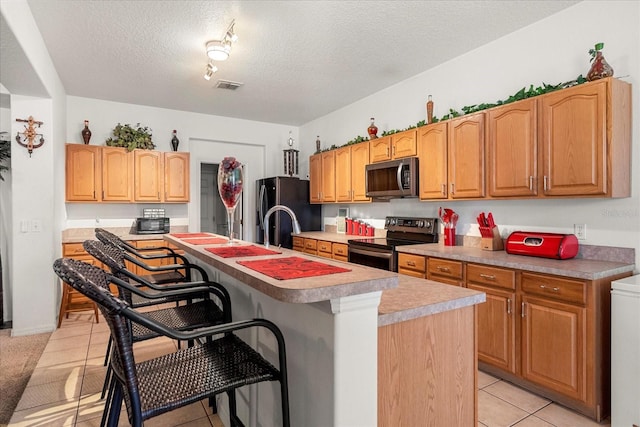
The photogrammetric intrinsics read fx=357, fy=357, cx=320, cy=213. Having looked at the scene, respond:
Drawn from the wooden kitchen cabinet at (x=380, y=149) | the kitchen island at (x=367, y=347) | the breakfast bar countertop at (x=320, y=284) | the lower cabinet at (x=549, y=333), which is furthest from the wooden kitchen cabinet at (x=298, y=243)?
the breakfast bar countertop at (x=320, y=284)

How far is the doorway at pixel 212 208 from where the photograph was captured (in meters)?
6.14

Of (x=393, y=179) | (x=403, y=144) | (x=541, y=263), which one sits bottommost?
(x=541, y=263)

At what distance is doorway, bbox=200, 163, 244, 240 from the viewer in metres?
6.14

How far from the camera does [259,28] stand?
9.76ft

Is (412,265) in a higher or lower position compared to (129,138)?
lower

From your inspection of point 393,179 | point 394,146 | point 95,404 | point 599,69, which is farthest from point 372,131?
point 95,404

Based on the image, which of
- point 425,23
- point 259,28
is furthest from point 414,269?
point 259,28

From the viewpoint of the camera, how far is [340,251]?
4320 millimetres

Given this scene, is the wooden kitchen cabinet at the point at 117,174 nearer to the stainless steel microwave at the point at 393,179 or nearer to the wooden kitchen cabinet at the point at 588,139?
the stainless steel microwave at the point at 393,179

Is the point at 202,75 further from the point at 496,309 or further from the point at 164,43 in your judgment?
the point at 496,309

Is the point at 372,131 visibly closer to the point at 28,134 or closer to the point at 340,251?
the point at 340,251

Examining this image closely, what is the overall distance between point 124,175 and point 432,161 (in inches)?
154

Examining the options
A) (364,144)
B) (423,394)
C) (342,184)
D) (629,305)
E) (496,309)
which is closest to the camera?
(423,394)

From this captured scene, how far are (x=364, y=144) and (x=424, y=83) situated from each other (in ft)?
3.17
